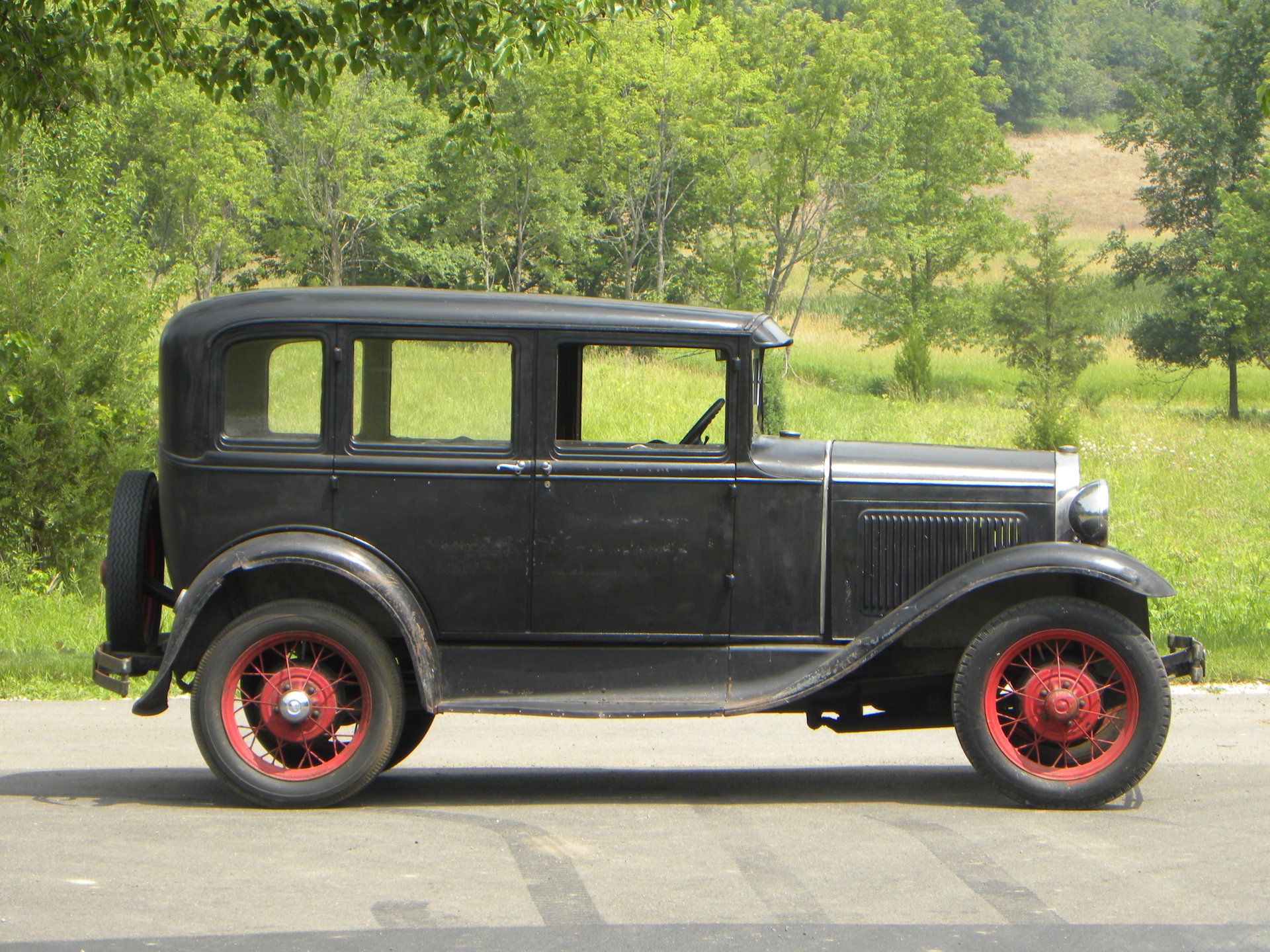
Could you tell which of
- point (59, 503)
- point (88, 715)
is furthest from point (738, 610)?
point (59, 503)

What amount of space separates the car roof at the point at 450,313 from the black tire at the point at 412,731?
177 centimetres

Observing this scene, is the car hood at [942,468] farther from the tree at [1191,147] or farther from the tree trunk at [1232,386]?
the tree at [1191,147]

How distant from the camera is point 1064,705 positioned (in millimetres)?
5445

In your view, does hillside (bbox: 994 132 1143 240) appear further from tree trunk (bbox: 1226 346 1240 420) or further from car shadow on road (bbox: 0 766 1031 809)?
car shadow on road (bbox: 0 766 1031 809)

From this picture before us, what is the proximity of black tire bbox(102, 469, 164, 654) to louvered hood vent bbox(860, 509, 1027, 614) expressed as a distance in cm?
304

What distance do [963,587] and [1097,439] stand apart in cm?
1981

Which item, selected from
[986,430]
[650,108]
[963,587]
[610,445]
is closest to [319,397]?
[610,445]

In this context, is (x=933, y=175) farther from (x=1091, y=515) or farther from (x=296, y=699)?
(x=296, y=699)

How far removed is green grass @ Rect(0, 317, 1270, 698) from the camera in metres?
6.01

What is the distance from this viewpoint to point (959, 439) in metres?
23.0

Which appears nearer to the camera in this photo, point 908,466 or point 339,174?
point 908,466

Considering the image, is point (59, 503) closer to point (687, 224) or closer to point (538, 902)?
point (538, 902)

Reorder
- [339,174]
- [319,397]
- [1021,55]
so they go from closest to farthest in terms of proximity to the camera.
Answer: [319,397]
[339,174]
[1021,55]

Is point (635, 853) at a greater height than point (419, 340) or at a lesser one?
lesser
